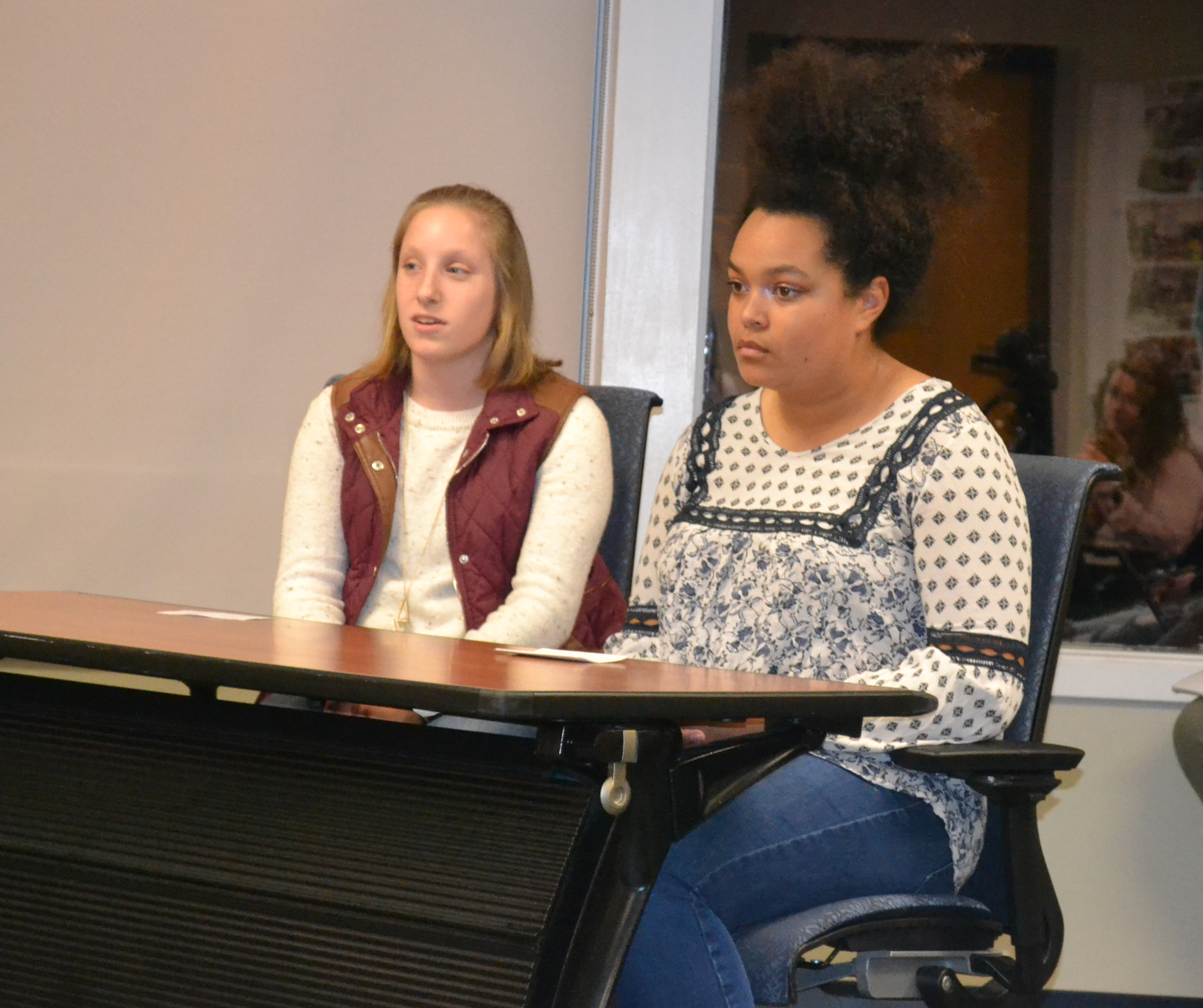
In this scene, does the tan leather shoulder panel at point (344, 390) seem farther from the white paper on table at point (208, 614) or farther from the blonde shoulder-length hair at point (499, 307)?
the white paper on table at point (208, 614)

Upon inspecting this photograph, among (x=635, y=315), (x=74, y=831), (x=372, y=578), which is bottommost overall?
(x=74, y=831)

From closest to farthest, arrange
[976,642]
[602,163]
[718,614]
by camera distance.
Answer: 1. [976,642]
2. [718,614]
3. [602,163]

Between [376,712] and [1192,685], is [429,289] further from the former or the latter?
[1192,685]

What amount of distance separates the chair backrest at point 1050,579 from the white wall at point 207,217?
117 centimetres

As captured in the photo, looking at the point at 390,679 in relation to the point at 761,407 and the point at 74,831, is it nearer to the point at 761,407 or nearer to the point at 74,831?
the point at 74,831

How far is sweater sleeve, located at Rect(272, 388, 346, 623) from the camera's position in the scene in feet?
5.95

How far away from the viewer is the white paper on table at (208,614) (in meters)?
1.42

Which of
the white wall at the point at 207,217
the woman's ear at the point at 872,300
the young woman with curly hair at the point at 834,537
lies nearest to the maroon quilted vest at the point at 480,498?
the young woman with curly hair at the point at 834,537

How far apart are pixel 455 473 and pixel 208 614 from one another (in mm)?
436

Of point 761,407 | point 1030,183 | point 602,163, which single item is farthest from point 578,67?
point 761,407

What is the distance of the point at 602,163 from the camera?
2.47 metres

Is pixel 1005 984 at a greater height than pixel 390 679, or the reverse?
pixel 390 679

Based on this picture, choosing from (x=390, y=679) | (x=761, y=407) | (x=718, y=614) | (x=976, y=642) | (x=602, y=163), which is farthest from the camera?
(x=602, y=163)

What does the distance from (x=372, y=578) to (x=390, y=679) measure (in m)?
0.89
